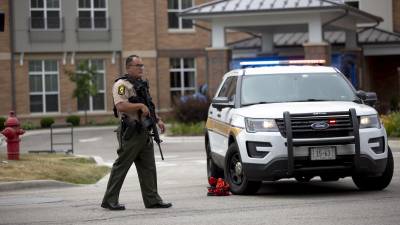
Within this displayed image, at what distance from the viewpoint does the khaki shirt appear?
11.4 meters

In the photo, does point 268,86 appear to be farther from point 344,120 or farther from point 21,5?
point 21,5

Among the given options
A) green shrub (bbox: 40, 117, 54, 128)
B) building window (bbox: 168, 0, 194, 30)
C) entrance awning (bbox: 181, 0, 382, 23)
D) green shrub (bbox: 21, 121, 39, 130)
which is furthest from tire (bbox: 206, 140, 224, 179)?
building window (bbox: 168, 0, 194, 30)

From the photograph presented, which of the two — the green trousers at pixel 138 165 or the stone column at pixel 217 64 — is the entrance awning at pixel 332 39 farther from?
the green trousers at pixel 138 165

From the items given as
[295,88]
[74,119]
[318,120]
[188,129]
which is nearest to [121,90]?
[318,120]

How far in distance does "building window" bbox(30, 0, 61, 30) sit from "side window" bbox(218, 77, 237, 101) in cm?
3068

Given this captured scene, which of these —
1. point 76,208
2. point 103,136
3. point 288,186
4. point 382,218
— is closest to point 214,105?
point 288,186

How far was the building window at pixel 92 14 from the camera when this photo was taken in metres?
45.3

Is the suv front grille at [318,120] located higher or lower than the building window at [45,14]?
lower

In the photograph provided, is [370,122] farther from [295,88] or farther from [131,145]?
[131,145]

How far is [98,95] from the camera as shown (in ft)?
151

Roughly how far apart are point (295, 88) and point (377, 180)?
1.74 meters

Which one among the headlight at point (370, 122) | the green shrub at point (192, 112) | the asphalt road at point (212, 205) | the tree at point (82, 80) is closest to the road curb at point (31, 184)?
the asphalt road at point (212, 205)

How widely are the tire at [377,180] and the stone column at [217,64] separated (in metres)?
20.6

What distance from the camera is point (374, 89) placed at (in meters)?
42.8
